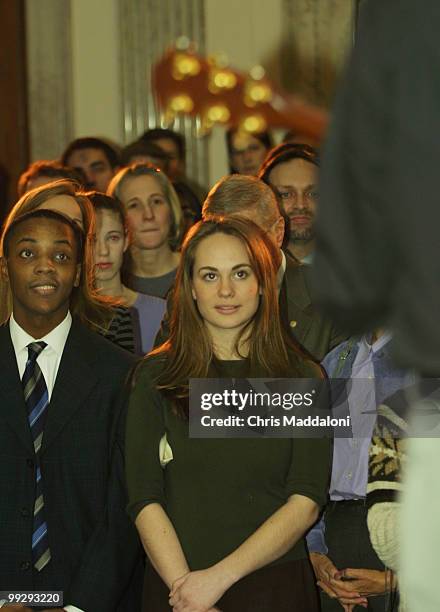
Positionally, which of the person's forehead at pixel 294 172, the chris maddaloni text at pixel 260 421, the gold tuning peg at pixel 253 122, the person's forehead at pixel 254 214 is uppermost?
the gold tuning peg at pixel 253 122

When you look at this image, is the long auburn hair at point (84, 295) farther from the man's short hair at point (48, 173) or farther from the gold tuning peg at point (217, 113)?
the man's short hair at point (48, 173)

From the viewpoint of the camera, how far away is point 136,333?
3.85m

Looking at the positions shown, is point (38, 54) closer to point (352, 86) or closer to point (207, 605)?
point (207, 605)

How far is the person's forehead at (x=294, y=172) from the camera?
4.13 meters

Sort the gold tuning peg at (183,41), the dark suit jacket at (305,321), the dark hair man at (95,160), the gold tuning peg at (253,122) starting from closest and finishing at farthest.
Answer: the dark suit jacket at (305,321)
the gold tuning peg at (253,122)
the dark hair man at (95,160)
the gold tuning peg at (183,41)

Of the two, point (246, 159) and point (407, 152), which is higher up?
point (246, 159)

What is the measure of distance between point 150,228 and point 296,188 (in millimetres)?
664

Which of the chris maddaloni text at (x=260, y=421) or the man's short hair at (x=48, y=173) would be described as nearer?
the chris maddaloni text at (x=260, y=421)

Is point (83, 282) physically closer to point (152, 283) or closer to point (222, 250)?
point (222, 250)

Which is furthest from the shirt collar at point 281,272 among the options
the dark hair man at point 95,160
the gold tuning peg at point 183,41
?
the gold tuning peg at point 183,41

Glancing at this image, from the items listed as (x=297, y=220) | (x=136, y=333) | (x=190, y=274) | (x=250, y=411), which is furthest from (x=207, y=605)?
(x=297, y=220)

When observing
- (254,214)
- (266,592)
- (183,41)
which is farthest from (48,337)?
(183,41)

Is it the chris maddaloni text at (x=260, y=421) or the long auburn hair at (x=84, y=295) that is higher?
the long auburn hair at (x=84, y=295)

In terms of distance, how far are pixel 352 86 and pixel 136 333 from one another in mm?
2858
